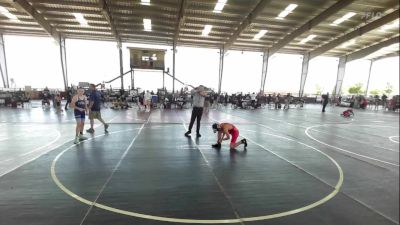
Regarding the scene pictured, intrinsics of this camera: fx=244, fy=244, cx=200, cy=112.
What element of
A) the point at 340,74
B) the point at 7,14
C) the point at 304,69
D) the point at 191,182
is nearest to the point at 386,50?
the point at 340,74

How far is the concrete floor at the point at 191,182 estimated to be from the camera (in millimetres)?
3023

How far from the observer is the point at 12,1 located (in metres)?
15.7

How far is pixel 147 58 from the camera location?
2288 centimetres

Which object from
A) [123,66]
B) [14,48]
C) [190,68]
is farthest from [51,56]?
[190,68]

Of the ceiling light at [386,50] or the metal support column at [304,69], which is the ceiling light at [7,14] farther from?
the ceiling light at [386,50]

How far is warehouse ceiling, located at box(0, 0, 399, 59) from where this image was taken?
17750mm

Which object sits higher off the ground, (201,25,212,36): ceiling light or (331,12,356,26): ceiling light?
(331,12,356,26): ceiling light

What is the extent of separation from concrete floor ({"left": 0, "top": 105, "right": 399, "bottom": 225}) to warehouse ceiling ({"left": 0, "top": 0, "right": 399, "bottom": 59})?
14.1 meters

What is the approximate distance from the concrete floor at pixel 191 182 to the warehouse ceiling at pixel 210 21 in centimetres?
1409

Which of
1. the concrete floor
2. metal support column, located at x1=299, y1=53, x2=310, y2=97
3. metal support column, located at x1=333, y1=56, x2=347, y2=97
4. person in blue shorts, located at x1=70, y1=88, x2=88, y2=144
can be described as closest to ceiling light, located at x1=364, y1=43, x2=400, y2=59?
metal support column, located at x1=333, y1=56, x2=347, y2=97

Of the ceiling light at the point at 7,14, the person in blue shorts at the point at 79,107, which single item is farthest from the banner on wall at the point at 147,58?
the person in blue shorts at the point at 79,107

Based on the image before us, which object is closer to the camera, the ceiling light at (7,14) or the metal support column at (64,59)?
the ceiling light at (7,14)

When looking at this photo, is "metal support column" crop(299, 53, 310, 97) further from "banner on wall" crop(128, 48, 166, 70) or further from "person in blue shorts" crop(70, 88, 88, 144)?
"person in blue shorts" crop(70, 88, 88, 144)

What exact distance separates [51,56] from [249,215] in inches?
1036
